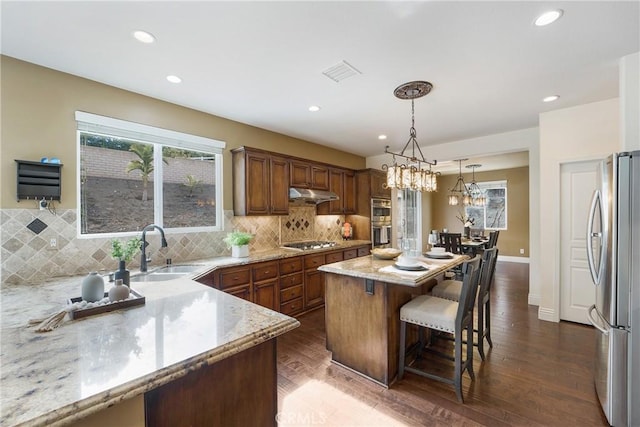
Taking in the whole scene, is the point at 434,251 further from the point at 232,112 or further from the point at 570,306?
the point at 232,112

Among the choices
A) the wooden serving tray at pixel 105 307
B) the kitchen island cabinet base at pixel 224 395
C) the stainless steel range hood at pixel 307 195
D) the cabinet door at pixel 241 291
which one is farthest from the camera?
the stainless steel range hood at pixel 307 195

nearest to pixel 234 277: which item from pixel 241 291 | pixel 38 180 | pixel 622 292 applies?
pixel 241 291

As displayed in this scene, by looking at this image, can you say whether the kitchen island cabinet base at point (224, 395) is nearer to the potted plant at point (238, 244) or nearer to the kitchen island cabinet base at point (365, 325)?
the kitchen island cabinet base at point (365, 325)

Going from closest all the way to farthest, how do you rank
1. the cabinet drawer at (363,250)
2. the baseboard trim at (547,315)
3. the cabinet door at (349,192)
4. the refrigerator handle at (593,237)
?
the refrigerator handle at (593,237)
the baseboard trim at (547,315)
the cabinet drawer at (363,250)
the cabinet door at (349,192)

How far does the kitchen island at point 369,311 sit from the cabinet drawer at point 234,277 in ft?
3.52

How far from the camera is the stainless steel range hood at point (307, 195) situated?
4.20 metres

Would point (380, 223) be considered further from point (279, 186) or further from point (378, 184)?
point (279, 186)

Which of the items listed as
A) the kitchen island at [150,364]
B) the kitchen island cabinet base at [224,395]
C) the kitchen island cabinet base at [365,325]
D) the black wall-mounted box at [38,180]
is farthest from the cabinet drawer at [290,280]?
the black wall-mounted box at [38,180]

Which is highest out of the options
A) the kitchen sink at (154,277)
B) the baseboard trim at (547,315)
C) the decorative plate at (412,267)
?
the decorative plate at (412,267)

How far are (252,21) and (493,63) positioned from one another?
6.88 feet

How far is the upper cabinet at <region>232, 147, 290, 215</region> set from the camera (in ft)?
12.0

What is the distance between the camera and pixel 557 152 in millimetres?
3570

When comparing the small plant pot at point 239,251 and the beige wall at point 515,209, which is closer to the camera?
the small plant pot at point 239,251

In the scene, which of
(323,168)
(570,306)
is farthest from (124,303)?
(570,306)
